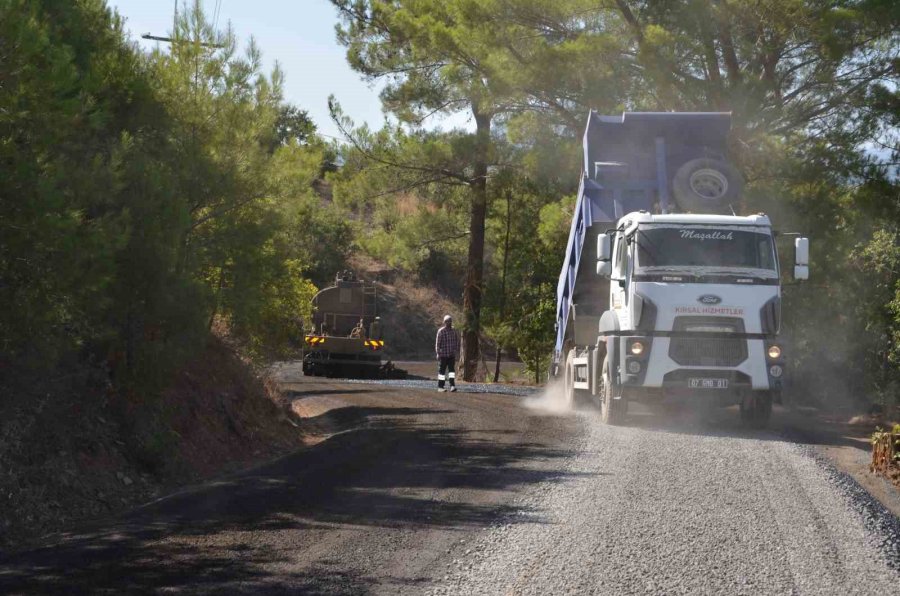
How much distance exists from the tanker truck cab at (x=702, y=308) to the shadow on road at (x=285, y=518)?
8.55 ft

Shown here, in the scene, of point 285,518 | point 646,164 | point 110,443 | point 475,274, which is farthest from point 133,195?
point 475,274

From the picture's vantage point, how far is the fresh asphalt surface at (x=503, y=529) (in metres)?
6.73

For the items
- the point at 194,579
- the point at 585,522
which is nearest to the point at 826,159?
the point at 585,522

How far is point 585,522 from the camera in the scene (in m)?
8.38

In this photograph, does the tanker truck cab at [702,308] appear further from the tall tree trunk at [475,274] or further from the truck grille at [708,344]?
the tall tree trunk at [475,274]

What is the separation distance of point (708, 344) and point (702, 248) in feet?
4.26

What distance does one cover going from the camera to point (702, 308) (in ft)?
47.8

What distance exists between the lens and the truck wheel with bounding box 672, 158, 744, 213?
15961 millimetres

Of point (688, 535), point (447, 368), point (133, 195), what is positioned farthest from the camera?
point (447, 368)

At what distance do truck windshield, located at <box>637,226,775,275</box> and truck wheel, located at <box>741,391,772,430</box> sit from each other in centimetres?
175

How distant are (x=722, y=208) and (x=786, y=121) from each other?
681 cm

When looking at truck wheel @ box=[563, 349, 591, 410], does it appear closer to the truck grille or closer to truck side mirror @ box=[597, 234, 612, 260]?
truck side mirror @ box=[597, 234, 612, 260]

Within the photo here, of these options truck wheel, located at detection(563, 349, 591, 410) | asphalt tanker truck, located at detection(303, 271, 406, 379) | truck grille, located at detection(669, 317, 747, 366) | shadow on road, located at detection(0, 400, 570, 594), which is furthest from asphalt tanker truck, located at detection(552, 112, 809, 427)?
asphalt tanker truck, located at detection(303, 271, 406, 379)

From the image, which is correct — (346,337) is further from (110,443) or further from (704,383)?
(110,443)
